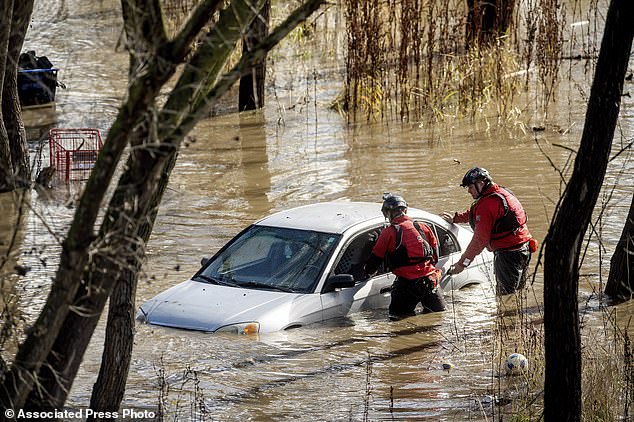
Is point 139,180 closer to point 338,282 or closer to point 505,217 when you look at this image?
point 338,282

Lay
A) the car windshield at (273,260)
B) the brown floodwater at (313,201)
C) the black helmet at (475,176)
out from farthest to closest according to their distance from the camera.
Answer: the black helmet at (475,176) < the car windshield at (273,260) < the brown floodwater at (313,201)

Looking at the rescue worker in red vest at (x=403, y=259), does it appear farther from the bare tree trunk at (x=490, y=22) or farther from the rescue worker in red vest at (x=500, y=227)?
the bare tree trunk at (x=490, y=22)

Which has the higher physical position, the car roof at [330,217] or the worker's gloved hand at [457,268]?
the car roof at [330,217]

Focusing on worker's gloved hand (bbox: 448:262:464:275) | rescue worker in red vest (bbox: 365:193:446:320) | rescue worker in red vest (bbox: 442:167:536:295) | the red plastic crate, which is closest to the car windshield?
rescue worker in red vest (bbox: 365:193:446:320)

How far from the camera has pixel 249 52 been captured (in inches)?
200

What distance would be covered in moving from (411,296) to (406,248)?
1.53 ft

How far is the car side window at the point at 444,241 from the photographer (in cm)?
1150

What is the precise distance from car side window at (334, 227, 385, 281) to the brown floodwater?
17.9 inches

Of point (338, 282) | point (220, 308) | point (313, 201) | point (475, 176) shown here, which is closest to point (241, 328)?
point (220, 308)

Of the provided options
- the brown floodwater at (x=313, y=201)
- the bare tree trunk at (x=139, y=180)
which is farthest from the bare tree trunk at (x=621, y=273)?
the bare tree trunk at (x=139, y=180)

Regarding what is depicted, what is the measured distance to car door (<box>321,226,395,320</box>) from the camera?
10.2m

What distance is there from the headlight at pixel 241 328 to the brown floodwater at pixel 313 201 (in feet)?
0.21

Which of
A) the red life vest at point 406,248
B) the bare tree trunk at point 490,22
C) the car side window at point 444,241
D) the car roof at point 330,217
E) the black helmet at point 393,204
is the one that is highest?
the bare tree trunk at point 490,22

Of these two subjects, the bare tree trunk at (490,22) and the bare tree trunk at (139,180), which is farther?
the bare tree trunk at (490,22)
